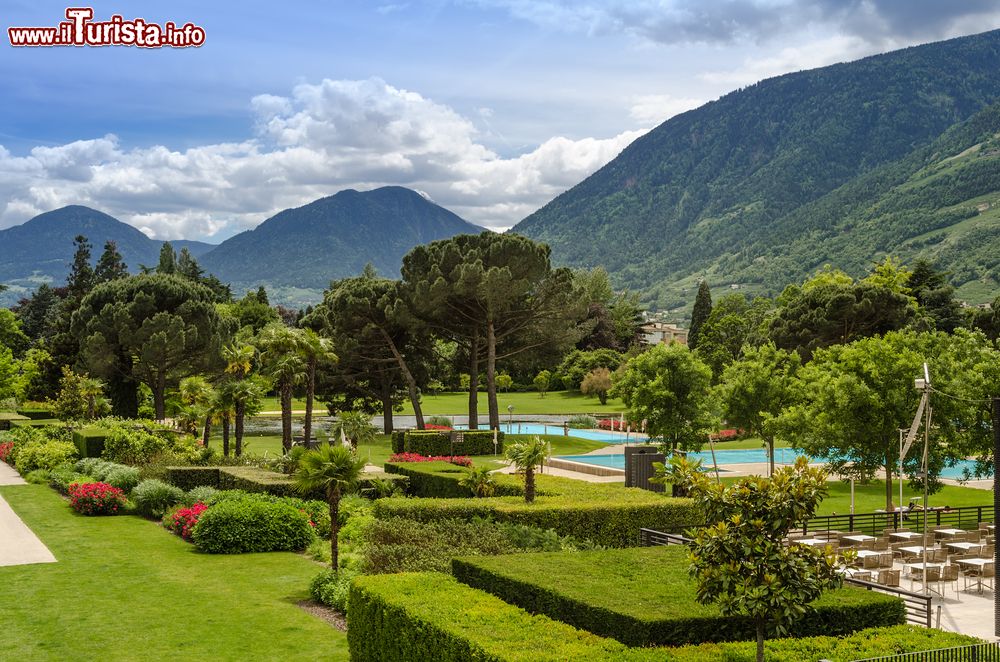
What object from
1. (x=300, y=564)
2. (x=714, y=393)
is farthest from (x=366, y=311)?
(x=300, y=564)

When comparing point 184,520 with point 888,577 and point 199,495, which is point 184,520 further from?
point 888,577

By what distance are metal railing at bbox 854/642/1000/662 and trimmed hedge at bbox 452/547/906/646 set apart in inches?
49.6

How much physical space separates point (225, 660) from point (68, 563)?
9.54 m

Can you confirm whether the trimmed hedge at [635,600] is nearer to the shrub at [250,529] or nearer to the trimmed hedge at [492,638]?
the trimmed hedge at [492,638]

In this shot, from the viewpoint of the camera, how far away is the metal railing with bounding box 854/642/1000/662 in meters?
10.5

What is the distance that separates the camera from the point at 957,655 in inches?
427

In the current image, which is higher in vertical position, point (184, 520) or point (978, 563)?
point (978, 563)

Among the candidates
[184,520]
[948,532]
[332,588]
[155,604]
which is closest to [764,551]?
[332,588]

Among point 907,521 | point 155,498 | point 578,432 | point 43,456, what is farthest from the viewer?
point 578,432

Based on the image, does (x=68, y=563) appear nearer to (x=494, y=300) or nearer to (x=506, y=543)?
(x=506, y=543)

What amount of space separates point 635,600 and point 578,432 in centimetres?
5066

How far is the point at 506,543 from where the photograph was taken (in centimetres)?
1922

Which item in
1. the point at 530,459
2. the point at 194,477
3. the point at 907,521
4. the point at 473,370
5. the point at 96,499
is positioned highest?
the point at 473,370

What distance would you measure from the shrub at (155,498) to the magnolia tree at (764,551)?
24710 mm
